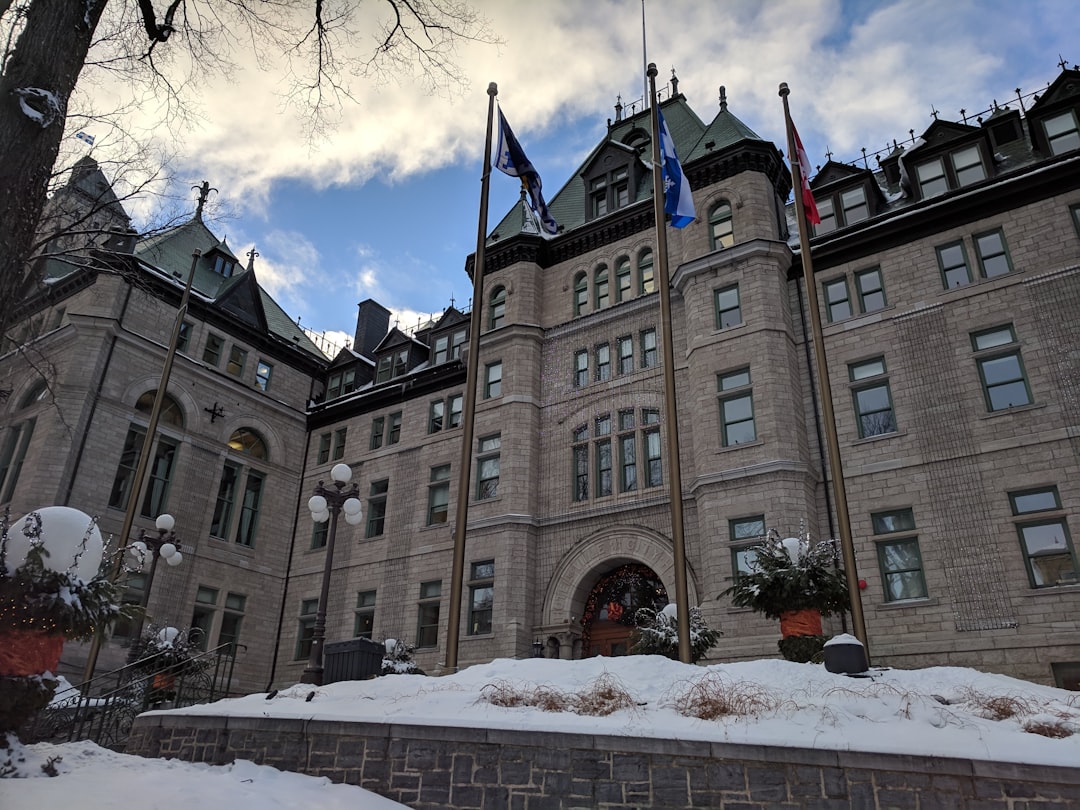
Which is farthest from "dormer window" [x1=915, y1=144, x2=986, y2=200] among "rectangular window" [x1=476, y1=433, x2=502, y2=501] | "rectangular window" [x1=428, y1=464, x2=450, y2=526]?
"rectangular window" [x1=428, y1=464, x2=450, y2=526]

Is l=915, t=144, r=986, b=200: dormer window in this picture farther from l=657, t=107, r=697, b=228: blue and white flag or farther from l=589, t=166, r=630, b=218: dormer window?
l=657, t=107, r=697, b=228: blue and white flag

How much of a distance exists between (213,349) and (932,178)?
24.7 m

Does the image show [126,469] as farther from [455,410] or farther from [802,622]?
[802,622]

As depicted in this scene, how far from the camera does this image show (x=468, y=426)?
49.7 feet

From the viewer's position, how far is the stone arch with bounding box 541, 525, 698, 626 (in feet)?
67.9

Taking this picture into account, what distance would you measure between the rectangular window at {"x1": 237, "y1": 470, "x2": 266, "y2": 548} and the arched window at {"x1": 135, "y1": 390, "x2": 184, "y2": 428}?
10.7ft

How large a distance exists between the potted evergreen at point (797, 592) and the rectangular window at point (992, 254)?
9.78m

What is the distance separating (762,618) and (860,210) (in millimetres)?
11969

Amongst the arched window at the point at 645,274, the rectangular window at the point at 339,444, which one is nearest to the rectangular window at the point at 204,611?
the rectangular window at the point at 339,444

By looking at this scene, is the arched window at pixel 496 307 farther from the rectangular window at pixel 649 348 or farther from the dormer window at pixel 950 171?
the dormer window at pixel 950 171

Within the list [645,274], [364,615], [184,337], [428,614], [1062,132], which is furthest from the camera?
[184,337]

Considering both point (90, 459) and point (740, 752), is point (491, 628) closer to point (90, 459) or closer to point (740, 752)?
point (90, 459)

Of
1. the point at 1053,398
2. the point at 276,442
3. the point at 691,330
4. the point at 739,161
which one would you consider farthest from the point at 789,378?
the point at 276,442

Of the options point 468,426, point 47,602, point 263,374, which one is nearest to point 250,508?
point 263,374
